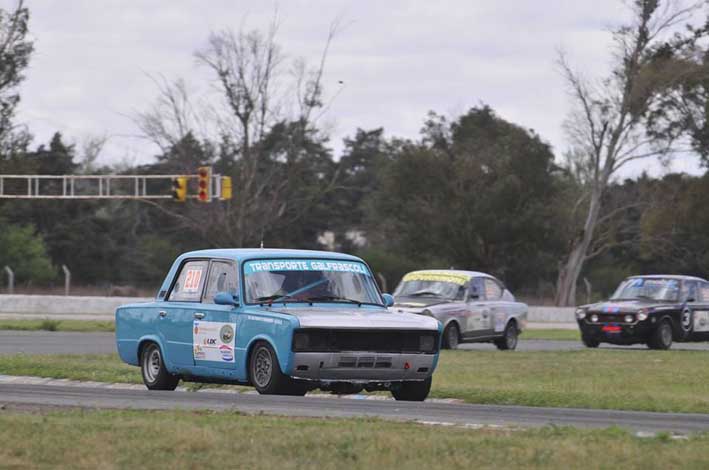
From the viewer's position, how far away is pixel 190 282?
1531cm

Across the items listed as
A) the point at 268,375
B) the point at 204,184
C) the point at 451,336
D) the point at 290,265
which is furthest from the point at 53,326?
the point at 268,375

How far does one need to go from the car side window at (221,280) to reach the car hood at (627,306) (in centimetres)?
1430

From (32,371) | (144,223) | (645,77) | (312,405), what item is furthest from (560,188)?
(312,405)

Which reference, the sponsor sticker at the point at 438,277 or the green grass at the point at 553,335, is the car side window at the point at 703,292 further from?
the green grass at the point at 553,335

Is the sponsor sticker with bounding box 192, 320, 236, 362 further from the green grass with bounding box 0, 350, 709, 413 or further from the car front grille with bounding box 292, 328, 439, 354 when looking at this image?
the green grass with bounding box 0, 350, 709, 413

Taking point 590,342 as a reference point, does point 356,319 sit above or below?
above

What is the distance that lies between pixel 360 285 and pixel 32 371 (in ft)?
17.1

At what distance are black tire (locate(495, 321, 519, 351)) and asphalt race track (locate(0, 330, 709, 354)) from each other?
20 cm

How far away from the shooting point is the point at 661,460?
8.45 metres

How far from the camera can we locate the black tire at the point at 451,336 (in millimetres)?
26594

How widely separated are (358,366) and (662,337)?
15.3 metres

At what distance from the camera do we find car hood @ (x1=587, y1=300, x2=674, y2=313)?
27609mm

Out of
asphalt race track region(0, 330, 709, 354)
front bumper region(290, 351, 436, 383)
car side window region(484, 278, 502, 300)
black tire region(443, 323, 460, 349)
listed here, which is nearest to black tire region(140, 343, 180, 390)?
front bumper region(290, 351, 436, 383)

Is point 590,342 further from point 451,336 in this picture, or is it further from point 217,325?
point 217,325
